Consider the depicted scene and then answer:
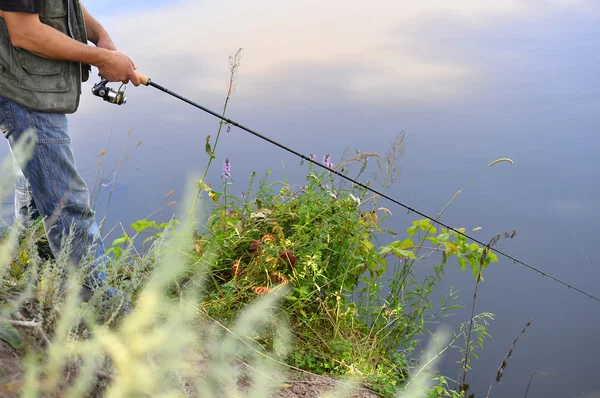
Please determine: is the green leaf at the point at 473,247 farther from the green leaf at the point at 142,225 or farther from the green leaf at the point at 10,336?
the green leaf at the point at 10,336

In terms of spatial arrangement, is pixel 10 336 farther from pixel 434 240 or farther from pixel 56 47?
pixel 434 240

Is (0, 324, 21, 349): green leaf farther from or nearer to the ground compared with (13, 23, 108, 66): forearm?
nearer to the ground

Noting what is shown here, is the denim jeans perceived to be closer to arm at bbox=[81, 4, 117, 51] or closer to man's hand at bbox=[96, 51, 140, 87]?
man's hand at bbox=[96, 51, 140, 87]

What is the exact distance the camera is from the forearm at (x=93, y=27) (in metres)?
3.11

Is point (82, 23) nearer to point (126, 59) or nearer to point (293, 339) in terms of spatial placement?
point (126, 59)

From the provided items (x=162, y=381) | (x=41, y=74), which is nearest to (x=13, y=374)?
(x=162, y=381)

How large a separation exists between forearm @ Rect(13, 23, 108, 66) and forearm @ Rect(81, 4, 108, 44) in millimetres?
515

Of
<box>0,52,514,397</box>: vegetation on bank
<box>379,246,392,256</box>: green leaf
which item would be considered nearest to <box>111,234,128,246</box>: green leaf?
<box>0,52,514,397</box>: vegetation on bank

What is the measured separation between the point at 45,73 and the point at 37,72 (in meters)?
0.03

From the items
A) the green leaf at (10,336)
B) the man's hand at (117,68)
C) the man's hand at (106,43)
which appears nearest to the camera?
the green leaf at (10,336)

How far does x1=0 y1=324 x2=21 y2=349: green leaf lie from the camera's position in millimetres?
1812

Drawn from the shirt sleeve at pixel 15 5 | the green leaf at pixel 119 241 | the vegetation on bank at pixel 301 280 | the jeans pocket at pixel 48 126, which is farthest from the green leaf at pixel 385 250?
the shirt sleeve at pixel 15 5

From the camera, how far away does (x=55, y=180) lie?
2.68 metres

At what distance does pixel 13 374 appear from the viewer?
170 cm
